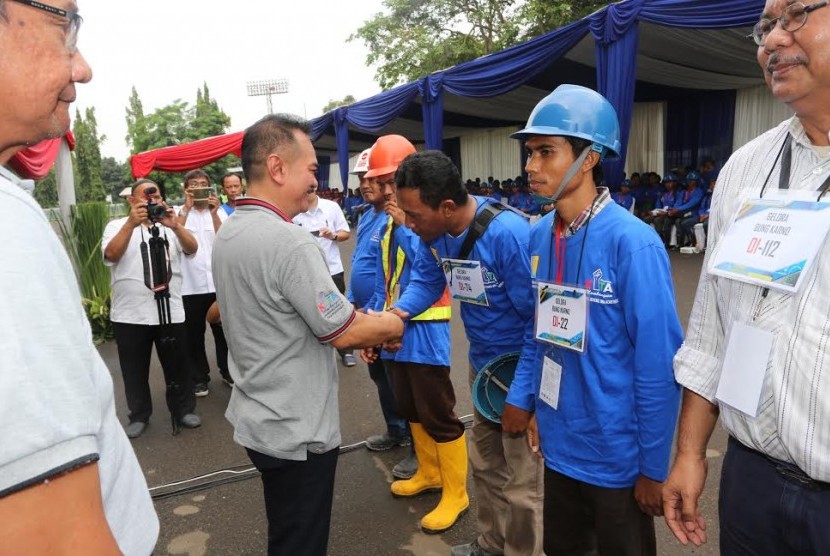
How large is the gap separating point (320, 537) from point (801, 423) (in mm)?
1578

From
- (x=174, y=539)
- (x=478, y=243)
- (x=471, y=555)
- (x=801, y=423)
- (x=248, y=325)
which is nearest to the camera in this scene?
(x=801, y=423)

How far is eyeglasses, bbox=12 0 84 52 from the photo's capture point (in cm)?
79

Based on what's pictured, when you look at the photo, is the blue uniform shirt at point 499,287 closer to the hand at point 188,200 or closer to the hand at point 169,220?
the hand at point 169,220

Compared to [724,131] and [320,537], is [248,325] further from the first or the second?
[724,131]

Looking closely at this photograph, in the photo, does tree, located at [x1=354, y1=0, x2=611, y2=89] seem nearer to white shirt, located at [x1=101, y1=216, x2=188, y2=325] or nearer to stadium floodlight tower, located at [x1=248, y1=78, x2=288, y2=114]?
white shirt, located at [x1=101, y1=216, x2=188, y2=325]

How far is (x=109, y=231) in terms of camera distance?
164 inches

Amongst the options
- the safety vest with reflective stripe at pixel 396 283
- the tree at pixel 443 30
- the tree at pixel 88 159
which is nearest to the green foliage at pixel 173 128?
the tree at pixel 88 159

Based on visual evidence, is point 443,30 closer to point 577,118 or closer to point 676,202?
point 676,202

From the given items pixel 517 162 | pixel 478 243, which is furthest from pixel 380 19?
pixel 478 243

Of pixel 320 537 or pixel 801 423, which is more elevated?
pixel 801 423

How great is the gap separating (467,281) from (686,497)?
1.23m

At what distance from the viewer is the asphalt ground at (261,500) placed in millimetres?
2789

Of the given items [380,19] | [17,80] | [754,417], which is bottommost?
[754,417]

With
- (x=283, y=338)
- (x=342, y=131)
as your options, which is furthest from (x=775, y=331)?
(x=342, y=131)
